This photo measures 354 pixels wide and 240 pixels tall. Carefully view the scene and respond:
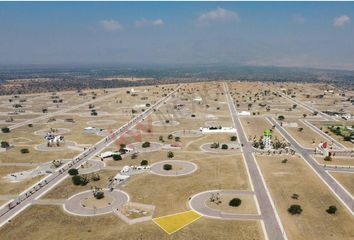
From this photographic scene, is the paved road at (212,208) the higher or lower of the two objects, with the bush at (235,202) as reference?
lower

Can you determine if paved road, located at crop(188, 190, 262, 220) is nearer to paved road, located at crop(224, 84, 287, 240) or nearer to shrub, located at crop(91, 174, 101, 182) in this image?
paved road, located at crop(224, 84, 287, 240)

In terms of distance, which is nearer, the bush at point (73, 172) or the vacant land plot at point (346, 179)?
the vacant land plot at point (346, 179)

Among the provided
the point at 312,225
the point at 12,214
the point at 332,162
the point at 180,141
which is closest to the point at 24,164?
the point at 12,214

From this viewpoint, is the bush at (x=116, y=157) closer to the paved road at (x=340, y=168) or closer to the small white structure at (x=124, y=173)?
the small white structure at (x=124, y=173)

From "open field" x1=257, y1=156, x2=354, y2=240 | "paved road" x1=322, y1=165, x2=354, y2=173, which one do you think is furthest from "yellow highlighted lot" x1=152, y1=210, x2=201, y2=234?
"paved road" x1=322, y1=165, x2=354, y2=173

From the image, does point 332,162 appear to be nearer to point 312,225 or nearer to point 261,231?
point 312,225

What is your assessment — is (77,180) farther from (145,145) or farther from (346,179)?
(346,179)

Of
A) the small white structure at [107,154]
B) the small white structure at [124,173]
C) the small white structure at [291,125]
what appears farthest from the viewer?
the small white structure at [291,125]

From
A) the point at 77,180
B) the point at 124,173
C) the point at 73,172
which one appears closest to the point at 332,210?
the point at 124,173

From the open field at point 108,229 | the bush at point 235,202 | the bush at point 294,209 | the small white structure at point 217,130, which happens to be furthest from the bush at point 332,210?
the small white structure at point 217,130
